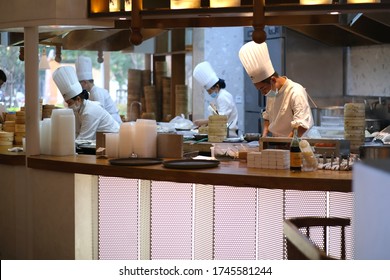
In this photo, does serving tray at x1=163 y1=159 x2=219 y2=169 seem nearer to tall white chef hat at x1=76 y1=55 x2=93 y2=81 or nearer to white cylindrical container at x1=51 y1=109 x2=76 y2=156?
white cylindrical container at x1=51 y1=109 x2=76 y2=156

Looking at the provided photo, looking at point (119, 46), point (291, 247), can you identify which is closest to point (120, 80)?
point (119, 46)

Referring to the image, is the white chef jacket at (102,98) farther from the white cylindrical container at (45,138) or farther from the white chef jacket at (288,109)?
the white cylindrical container at (45,138)

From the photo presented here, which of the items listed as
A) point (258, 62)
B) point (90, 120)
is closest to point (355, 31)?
point (258, 62)

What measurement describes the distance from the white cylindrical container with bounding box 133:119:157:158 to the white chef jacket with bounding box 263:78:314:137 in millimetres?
1337

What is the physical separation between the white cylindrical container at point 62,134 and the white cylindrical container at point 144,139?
1.86 ft

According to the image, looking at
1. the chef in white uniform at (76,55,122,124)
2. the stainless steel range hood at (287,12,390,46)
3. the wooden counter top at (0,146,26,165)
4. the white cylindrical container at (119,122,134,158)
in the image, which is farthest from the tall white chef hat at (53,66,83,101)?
the stainless steel range hood at (287,12,390,46)

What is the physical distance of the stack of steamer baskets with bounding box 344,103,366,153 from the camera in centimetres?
613

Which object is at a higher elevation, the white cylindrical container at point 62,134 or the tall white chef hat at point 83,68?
the tall white chef hat at point 83,68

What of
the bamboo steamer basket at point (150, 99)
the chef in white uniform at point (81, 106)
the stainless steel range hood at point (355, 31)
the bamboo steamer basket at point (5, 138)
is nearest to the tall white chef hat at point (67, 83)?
the chef in white uniform at point (81, 106)

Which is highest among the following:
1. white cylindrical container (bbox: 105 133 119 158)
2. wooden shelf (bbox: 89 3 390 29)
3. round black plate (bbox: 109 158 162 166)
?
wooden shelf (bbox: 89 3 390 29)

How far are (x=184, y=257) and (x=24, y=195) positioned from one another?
157 cm

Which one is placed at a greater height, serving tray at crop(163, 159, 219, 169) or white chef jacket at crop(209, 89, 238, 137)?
white chef jacket at crop(209, 89, 238, 137)

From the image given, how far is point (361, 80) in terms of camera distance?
380 inches

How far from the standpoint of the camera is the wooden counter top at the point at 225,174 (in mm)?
4336
